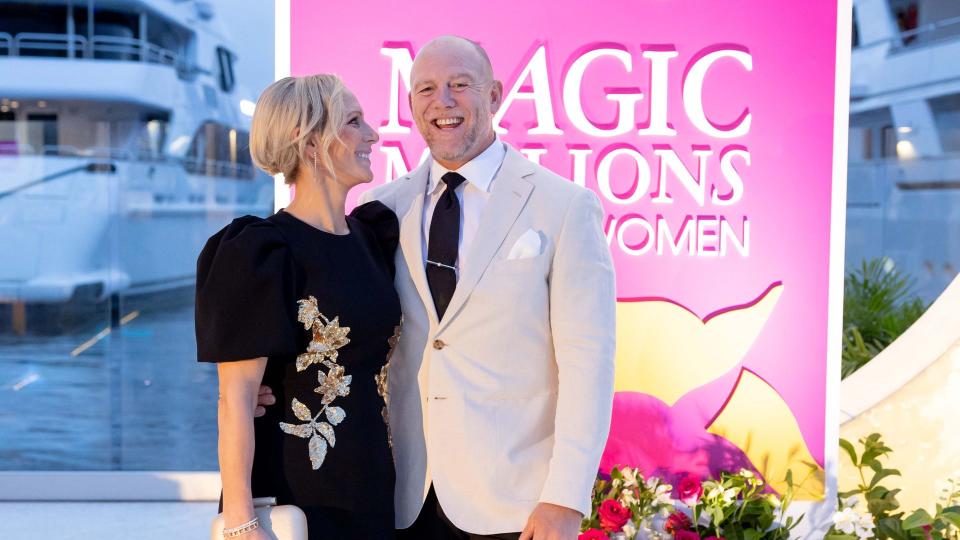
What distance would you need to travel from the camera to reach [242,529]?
172 centimetres

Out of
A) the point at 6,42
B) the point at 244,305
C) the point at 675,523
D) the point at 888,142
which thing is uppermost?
the point at 6,42

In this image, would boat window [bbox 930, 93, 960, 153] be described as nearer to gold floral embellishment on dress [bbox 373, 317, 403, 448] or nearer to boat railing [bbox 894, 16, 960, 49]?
boat railing [bbox 894, 16, 960, 49]

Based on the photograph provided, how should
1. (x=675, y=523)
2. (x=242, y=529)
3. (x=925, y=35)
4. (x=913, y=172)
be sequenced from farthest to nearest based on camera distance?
(x=925, y=35) → (x=913, y=172) → (x=675, y=523) → (x=242, y=529)

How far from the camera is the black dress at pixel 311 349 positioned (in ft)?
5.72

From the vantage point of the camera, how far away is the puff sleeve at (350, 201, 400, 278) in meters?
2.07

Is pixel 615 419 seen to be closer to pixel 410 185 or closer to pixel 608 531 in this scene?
pixel 608 531

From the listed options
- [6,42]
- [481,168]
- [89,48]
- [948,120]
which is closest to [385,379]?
[481,168]

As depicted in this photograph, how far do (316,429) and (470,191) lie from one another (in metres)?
0.59

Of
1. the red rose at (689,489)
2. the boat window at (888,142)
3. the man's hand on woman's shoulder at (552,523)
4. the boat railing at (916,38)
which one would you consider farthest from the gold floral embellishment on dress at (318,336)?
the boat railing at (916,38)

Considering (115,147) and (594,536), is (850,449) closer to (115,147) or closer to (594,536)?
(594,536)

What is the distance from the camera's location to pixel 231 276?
1.74 m

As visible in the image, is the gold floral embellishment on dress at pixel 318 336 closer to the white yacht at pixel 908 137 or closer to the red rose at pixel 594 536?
the red rose at pixel 594 536

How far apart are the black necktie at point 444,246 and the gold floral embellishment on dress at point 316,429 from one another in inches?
11.8

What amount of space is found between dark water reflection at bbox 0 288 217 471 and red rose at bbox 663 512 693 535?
342 cm
